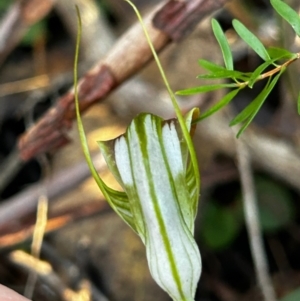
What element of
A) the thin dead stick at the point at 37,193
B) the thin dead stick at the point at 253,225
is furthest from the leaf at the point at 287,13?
the thin dead stick at the point at 37,193

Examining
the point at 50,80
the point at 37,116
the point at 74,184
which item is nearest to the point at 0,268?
the point at 74,184

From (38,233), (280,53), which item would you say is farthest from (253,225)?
(280,53)

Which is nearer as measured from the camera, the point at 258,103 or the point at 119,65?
the point at 258,103

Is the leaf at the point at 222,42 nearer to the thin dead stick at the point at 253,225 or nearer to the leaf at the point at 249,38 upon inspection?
the leaf at the point at 249,38

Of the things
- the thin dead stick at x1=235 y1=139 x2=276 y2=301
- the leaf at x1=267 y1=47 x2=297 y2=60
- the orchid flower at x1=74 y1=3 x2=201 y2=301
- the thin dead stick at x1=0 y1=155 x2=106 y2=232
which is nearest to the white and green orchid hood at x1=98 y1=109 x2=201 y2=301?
the orchid flower at x1=74 y1=3 x2=201 y2=301

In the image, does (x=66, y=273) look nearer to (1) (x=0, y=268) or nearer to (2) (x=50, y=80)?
(1) (x=0, y=268)

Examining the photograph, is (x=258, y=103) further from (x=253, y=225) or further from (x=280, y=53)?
(x=253, y=225)

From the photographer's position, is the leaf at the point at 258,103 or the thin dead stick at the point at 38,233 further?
the thin dead stick at the point at 38,233
